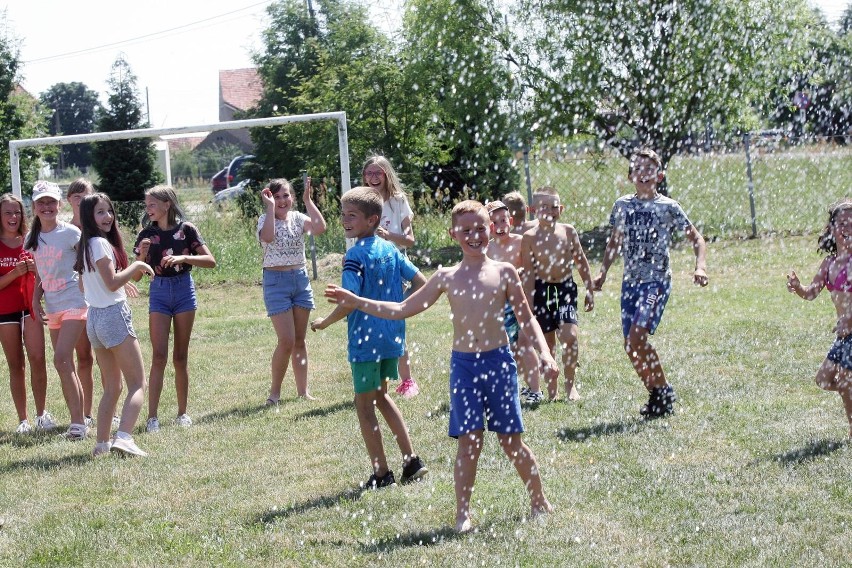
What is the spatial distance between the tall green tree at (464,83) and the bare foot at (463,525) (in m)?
13.7

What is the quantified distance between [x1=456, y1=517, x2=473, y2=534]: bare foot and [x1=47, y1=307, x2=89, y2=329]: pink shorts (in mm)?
3740

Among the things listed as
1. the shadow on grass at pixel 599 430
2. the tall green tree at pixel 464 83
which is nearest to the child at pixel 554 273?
the shadow on grass at pixel 599 430

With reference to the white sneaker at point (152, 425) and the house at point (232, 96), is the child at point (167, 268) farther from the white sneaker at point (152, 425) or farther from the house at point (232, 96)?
the house at point (232, 96)

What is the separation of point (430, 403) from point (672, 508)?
9.66ft

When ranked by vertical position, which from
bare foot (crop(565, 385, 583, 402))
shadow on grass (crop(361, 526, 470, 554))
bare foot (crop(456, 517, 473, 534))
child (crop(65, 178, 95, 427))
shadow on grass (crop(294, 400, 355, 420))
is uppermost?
child (crop(65, 178, 95, 427))

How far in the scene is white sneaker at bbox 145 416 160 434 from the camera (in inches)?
293

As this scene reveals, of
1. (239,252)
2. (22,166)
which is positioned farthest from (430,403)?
(22,166)

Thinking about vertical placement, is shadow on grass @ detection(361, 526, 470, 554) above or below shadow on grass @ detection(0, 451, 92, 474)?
above

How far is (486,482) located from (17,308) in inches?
167

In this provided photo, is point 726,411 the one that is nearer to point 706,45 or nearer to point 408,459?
point 408,459

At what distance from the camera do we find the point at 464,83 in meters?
18.7

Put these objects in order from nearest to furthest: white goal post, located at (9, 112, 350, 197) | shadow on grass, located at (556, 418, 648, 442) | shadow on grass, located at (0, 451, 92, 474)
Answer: shadow on grass, located at (556, 418, 648, 442), shadow on grass, located at (0, 451, 92, 474), white goal post, located at (9, 112, 350, 197)

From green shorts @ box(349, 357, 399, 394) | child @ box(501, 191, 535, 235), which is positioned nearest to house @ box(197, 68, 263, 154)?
child @ box(501, 191, 535, 235)

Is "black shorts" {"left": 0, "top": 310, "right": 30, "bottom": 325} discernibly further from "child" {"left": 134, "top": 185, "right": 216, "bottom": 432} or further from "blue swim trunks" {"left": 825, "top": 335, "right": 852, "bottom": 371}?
"blue swim trunks" {"left": 825, "top": 335, "right": 852, "bottom": 371}
